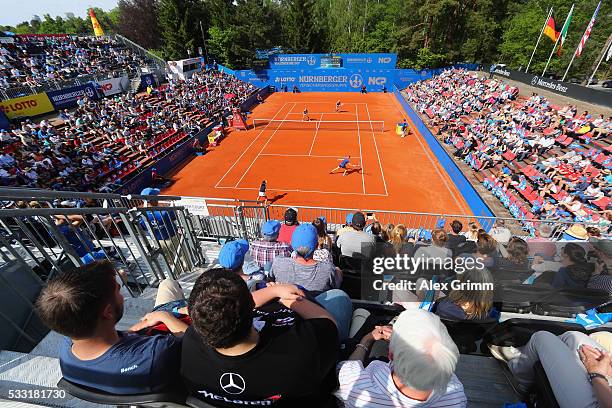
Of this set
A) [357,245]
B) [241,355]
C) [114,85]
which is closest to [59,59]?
[114,85]

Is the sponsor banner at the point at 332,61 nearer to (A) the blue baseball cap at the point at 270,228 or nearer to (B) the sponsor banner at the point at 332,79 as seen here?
(B) the sponsor banner at the point at 332,79

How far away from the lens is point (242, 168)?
20719 millimetres

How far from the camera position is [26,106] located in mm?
19750

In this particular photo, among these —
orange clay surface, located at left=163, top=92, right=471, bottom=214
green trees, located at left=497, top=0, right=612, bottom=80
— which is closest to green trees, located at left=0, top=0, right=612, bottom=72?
green trees, located at left=497, top=0, right=612, bottom=80

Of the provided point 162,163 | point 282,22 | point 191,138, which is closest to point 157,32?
point 282,22

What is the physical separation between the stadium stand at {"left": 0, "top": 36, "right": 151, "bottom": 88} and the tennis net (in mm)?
17204

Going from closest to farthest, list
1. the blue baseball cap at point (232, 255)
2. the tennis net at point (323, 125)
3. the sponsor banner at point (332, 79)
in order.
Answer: the blue baseball cap at point (232, 255) → the tennis net at point (323, 125) → the sponsor banner at point (332, 79)

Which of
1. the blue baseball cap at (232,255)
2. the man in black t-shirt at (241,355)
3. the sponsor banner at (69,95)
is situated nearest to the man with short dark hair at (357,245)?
the blue baseball cap at (232,255)

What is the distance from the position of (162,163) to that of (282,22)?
47387 mm

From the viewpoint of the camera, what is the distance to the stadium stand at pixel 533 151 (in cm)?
1201

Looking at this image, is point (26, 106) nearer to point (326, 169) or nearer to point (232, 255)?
point (326, 169)

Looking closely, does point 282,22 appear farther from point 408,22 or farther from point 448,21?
point 448,21

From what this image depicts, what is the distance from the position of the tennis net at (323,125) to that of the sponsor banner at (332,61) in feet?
52.6

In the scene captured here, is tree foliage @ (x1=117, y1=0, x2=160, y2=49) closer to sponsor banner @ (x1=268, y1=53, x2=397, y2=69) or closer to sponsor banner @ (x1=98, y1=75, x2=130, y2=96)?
sponsor banner @ (x1=268, y1=53, x2=397, y2=69)
